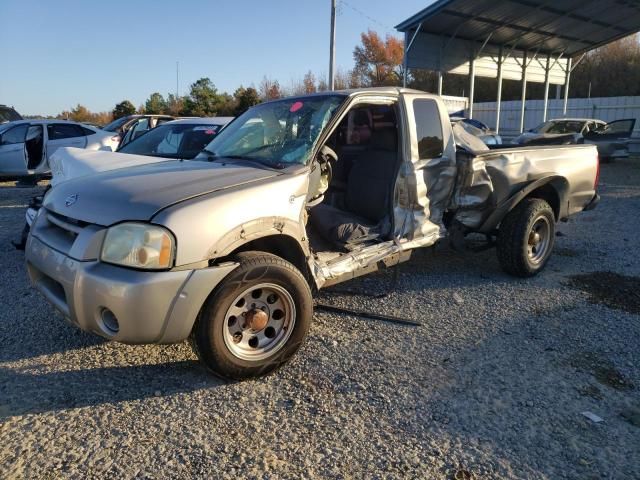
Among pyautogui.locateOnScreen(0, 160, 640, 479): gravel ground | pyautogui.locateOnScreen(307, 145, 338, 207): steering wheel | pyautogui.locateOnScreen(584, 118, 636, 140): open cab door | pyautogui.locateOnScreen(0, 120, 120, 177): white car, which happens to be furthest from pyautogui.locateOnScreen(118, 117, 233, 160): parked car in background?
pyautogui.locateOnScreen(584, 118, 636, 140): open cab door

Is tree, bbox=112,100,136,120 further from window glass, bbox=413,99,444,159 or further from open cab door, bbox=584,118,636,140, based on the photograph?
window glass, bbox=413,99,444,159

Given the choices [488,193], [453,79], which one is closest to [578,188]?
[488,193]

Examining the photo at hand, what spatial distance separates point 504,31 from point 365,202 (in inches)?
714

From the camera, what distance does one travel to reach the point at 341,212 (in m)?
4.79

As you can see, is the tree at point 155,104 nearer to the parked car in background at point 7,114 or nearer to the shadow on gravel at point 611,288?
the parked car in background at point 7,114

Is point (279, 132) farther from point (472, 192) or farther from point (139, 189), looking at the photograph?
point (472, 192)

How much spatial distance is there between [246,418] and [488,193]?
3.34m

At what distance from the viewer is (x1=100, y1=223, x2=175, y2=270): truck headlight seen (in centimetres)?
272

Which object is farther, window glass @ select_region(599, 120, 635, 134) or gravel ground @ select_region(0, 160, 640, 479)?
window glass @ select_region(599, 120, 635, 134)

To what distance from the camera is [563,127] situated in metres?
18.2

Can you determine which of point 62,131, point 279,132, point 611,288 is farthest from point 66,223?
point 62,131

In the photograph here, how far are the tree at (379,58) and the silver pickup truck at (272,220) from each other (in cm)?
4368

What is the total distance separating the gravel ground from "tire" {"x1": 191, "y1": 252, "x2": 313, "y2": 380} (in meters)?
0.17

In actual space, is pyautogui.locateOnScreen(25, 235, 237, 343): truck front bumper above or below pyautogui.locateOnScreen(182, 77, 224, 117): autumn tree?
below
